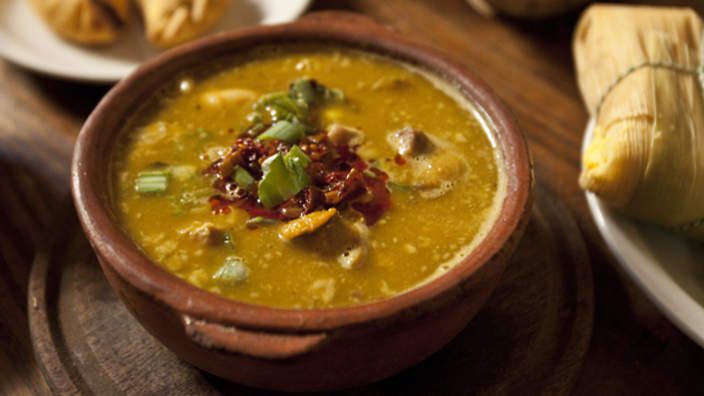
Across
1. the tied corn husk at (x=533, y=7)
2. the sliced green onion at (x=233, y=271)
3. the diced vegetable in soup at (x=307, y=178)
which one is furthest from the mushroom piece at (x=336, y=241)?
the tied corn husk at (x=533, y=7)

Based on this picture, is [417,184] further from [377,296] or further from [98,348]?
[98,348]

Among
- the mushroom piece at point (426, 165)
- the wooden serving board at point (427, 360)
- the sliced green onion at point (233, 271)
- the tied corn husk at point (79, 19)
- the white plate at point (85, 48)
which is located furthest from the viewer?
the tied corn husk at point (79, 19)

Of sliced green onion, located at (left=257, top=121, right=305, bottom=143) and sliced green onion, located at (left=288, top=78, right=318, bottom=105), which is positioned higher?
sliced green onion, located at (left=288, top=78, right=318, bottom=105)

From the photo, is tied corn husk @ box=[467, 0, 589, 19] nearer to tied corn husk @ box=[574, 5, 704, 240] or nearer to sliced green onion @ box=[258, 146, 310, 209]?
tied corn husk @ box=[574, 5, 704, 240]

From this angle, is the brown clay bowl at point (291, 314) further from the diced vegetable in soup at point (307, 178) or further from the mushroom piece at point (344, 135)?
the mushroom piece at point (344, 135)

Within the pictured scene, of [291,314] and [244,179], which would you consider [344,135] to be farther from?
[291,314]

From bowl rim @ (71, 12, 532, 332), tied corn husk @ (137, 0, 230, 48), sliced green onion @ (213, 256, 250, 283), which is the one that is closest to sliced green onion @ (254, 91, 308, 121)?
bowl rim @ (71, 12, 532, 332)
